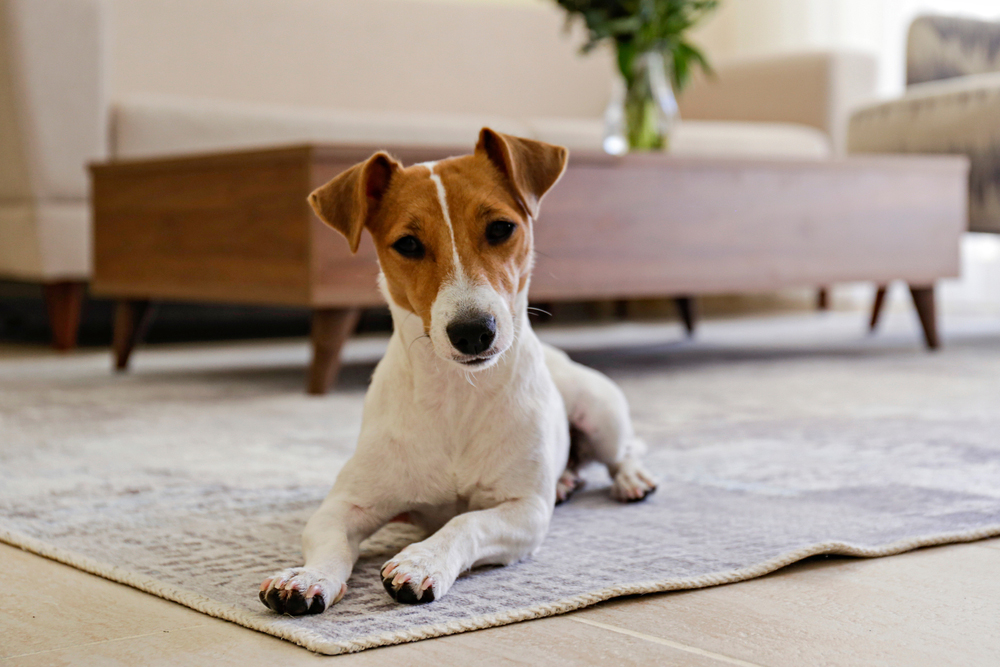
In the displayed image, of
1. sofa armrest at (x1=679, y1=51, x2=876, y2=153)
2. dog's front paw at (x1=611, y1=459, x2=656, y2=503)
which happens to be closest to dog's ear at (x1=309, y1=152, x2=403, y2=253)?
dog's front paw at (x1=611, y1=459, x2=656, y2=503)

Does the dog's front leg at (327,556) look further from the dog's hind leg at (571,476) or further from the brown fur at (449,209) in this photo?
the dog's hind leg at (571,476)

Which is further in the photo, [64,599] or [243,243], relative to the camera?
[243,243]

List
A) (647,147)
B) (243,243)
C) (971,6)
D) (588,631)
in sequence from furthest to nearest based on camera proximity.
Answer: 1. (971,6)
2. (647,147)
3. (243,243)
4. (588,631)

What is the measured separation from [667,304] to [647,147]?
2.39m

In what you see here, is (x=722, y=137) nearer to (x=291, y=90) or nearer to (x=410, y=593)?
(x=291, y=90)

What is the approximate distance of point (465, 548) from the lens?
1173 millimetres

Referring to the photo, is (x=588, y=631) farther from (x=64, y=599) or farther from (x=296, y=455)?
(x=296, y=455)

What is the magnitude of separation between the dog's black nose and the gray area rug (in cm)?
24

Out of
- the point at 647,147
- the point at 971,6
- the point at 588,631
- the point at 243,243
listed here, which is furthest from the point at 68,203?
the point at 971,6

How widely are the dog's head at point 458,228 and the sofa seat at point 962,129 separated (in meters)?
2.78

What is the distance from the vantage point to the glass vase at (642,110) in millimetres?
3316

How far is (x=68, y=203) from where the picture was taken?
3.48 meters

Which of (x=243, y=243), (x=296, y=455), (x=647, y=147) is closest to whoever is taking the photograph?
(x=296, y=455)

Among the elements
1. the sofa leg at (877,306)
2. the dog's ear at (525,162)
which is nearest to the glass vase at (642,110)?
the sofa leg at (877,306)
